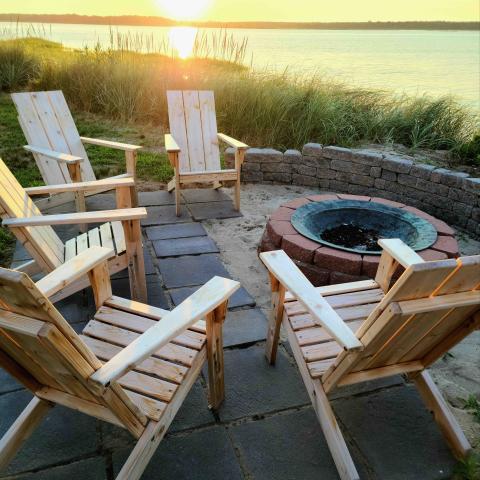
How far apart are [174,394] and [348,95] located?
18.8 ft

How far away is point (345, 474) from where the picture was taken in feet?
4.58

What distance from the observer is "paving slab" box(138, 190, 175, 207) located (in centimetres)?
388

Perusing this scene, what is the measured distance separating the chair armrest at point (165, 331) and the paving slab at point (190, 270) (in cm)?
117

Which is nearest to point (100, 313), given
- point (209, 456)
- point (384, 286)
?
point (209, 456)

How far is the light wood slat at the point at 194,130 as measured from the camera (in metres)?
4.00

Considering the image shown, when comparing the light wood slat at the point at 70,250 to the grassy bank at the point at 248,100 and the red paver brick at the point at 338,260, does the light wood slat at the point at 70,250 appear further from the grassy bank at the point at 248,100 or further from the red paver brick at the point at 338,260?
the grassy bank at the point at 248,100

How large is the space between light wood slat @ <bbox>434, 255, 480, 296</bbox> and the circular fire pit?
1.25 m

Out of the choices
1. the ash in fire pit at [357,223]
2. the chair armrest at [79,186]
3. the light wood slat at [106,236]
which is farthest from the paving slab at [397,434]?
the chair armrest at [79,186]

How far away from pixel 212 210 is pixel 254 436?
7.97ft

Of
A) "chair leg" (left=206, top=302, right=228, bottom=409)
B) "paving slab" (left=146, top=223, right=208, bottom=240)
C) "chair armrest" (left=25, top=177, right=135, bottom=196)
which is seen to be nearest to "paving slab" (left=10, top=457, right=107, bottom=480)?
"chair leg" (left=206, top=302, right=228, bottom=409)

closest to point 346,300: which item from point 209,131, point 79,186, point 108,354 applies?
point 108,354

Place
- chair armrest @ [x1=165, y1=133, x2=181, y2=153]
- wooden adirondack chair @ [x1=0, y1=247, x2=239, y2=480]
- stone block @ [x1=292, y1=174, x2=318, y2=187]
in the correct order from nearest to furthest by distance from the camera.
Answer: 1. wooden adirondack chair @ [x1=0, y1=247, x2=239, y2=480]
2. chair armrest @ [x1=165, y1=133, x2=181, y2=153]
3. stone block @ [x1=292, y1=174, x2=318, y2=187]

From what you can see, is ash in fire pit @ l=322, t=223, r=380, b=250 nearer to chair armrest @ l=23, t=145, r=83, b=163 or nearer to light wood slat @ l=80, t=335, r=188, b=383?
light wood slat @ l=80, t=335, r=188, b=383

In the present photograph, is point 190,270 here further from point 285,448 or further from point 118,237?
point 285,448
